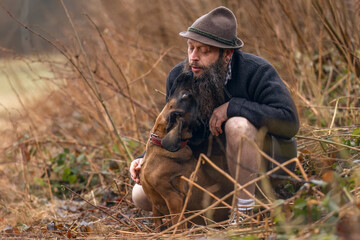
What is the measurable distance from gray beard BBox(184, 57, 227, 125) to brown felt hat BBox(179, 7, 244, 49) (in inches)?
5.7

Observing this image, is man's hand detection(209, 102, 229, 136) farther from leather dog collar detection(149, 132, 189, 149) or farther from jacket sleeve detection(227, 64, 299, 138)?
leather dog collar detection(149, 132, 189, 149)

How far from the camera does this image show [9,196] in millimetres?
5230

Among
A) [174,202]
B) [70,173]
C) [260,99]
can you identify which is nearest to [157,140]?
[174,202]

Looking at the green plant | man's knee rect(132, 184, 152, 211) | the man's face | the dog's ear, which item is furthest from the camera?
the green plant

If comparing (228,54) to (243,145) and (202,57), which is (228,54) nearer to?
(202,57)

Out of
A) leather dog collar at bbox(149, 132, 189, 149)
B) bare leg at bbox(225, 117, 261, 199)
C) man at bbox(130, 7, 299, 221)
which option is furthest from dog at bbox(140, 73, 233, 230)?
bare leg at bbox(225, 117, 261, 199)

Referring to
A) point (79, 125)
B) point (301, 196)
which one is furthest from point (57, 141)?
point (301, 196)

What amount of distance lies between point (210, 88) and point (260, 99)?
1.14 ft

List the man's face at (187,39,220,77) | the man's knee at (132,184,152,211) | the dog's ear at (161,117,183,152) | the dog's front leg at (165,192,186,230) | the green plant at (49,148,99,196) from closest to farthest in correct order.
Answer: the dog's ear at (161,117,183,152) → the dog's front leg at (165,192,186,230) → the man's face at (187,39,220,77) → the man's knee at (132,184,152,211) → the green plant at (49,148,99,196)

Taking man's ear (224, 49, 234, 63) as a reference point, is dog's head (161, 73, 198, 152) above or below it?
below

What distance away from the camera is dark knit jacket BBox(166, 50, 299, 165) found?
316 centimetres

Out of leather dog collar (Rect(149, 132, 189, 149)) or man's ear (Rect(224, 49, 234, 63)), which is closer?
leather dog collar (Rect(149, 132, 189, 149))

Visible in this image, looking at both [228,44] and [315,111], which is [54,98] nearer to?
[315,111]

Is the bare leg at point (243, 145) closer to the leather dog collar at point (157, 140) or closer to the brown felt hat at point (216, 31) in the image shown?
the leather dog collar at point (157, 140)
